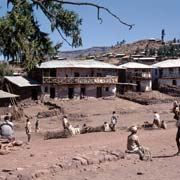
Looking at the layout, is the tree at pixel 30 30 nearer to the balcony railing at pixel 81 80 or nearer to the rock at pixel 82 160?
the rock at pixel 82 160

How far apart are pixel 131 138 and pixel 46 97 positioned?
37.6 meters

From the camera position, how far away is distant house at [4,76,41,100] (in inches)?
1960

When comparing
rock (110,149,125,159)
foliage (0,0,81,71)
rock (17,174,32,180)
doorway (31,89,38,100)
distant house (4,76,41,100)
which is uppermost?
foliage (0,0,81,71)

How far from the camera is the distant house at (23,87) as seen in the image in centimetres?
4979

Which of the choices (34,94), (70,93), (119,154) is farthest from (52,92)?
(119,154)

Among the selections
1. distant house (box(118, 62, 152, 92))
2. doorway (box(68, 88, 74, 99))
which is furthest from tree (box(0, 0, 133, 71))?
distant house (box(118, 62, 152, 92))

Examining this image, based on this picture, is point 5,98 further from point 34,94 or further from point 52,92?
point 52,92

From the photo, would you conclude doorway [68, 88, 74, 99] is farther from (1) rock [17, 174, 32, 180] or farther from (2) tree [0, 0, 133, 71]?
(1) rock [17, 174, 32, 180]

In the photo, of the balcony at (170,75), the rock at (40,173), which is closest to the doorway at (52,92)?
the balcony at (170,75)

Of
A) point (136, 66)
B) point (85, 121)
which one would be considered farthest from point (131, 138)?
point (136, 66)

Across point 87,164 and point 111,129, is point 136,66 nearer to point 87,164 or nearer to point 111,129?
point 111,129

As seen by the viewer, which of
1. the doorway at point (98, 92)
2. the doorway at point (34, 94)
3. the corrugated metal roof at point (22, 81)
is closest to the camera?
the corrugated metal roof at point (22, 81)

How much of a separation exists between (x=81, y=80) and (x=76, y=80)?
0.59m

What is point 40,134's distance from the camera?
96.1ft
